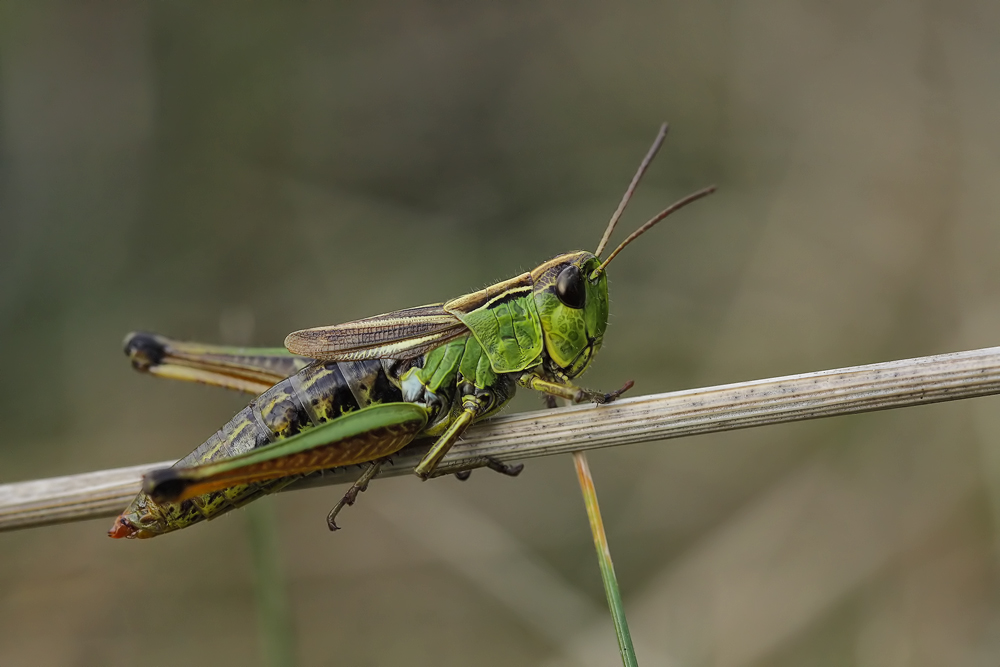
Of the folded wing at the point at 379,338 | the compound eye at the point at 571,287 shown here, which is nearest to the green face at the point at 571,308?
the compound eye at the point at 571,287

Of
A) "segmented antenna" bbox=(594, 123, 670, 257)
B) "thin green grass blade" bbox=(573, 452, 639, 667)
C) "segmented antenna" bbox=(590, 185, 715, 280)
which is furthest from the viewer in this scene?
"segmented antenna" bbox=(594, 123, 670, 257)

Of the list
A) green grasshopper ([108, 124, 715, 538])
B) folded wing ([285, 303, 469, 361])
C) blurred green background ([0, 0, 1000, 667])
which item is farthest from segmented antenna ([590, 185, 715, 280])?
blurred green background ([0, 0, 1000, 667])

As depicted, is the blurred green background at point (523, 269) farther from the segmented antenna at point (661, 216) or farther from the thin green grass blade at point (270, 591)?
the segmented antenna at point (661, 216)

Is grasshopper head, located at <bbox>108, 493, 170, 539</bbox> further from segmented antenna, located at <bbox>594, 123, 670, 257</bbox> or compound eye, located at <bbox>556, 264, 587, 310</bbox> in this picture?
segmented antenna, located at <bbox>594, 123, 670, 257</bbox>

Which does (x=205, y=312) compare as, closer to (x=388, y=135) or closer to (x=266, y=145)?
(x=266, y=145)

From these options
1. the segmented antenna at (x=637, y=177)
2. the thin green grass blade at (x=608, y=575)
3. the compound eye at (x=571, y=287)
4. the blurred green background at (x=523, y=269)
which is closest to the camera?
the thin green grass blade at (x=608, y=575)
